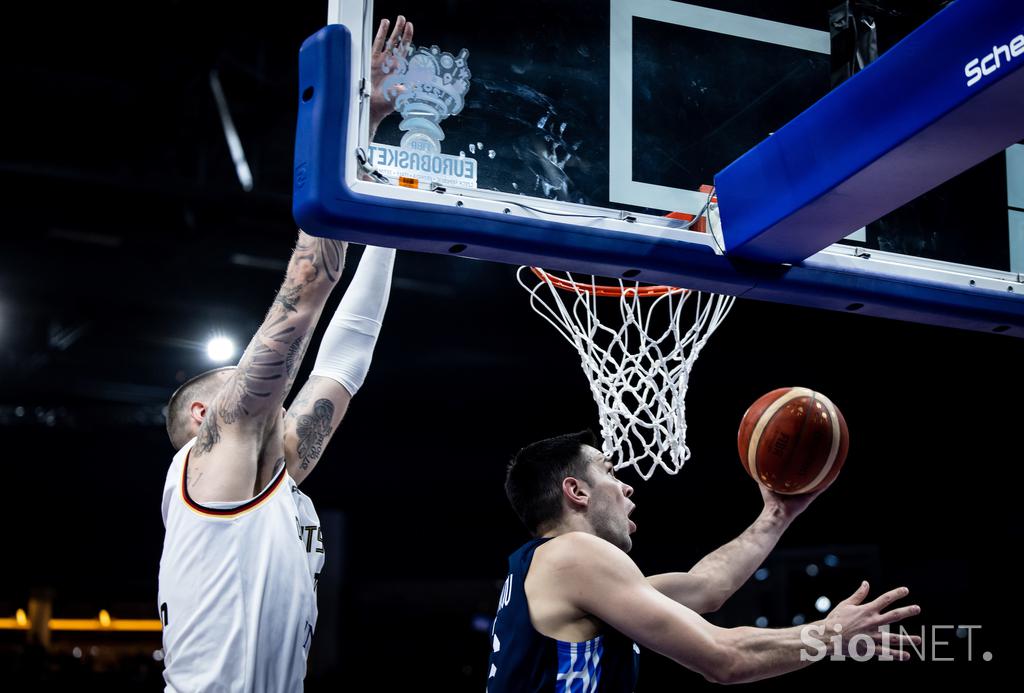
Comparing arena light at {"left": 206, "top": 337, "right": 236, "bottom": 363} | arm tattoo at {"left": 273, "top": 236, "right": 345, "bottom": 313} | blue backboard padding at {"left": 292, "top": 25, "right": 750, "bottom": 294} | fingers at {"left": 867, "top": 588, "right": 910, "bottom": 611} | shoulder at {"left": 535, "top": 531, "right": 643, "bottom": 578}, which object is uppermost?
arena light at {"left": 206, "top": 337, "right": 236, "bottom": 363}

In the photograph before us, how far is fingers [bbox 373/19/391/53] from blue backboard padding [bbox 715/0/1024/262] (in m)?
0.93

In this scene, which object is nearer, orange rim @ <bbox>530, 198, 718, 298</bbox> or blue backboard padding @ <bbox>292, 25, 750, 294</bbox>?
blue backboard padding @ <bbox>292, 25, 750, 294</bbox>

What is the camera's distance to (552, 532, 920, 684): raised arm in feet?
8.11

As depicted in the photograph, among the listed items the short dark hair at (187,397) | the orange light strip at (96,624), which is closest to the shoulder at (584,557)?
the short dark hair at (187,397)

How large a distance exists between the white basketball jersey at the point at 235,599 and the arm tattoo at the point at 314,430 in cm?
40

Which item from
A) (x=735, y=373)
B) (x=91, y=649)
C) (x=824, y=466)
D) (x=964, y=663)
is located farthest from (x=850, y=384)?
(x=91, y=649)

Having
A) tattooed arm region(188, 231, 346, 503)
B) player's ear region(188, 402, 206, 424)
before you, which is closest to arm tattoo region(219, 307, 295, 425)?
tattooed arm region(188, 231, 346, 503)

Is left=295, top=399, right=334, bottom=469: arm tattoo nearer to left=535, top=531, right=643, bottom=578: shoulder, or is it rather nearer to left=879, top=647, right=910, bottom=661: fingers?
left=535, top=531, right=643, bottom=578: shoulder

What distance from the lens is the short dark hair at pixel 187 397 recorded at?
296 cm

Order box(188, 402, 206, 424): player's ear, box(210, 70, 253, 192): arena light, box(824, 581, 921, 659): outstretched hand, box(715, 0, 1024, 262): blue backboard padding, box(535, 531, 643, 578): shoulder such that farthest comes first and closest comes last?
box(210, 70, 253, 192): arena light, box(188, 402, 206, 424): player's ear, box(535, 531, 643, 578): shoulder, box(824, 581, 921, 659): outstretched hand, box(715, 0, 1024, 262): blue backboard padding

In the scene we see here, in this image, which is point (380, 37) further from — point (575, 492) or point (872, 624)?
point (872, 624)

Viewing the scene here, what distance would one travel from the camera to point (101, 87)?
289 inches

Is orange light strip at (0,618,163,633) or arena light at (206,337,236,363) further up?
arena light at (206,337,236,363)

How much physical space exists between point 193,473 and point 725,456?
8249 mm
